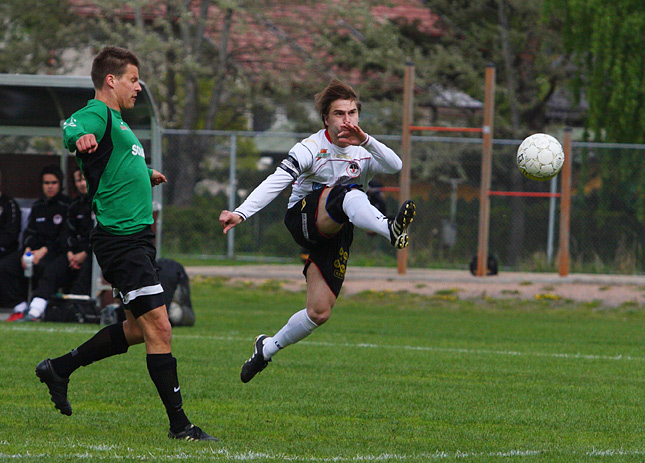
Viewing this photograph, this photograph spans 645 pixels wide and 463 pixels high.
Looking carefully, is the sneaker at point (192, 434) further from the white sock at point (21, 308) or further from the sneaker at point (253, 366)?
the white sock at point (21, 308)

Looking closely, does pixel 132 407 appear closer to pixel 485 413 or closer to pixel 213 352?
pixel 485 413

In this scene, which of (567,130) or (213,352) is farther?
(567,130)

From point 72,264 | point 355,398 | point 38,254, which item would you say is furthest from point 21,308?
point 355,398

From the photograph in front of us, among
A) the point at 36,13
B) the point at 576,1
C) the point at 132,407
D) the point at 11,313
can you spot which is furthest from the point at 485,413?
the point at 36,13

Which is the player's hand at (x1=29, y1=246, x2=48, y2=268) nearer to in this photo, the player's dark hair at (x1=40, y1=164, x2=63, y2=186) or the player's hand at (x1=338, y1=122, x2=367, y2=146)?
the player's dark hair at (x1=40, y1=164, x2=63, y2=186)

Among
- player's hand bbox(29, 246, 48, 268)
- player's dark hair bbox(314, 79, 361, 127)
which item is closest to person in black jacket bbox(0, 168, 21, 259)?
player's hand bbox(29, 246, 48, 268)

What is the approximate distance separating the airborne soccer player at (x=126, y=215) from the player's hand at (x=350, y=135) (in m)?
1.36

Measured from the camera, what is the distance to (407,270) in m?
17.7

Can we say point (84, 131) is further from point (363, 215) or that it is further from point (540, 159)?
point (540, 159)

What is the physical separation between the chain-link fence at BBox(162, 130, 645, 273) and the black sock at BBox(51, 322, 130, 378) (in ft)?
40.7

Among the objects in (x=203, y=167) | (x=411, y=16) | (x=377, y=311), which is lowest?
(x=377, y=311)

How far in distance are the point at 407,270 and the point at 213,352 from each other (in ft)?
29.9

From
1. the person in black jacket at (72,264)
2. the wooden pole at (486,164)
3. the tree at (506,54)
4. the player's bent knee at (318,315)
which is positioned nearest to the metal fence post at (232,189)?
the wooden pole at (486,164)

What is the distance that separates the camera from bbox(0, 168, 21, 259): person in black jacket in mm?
11727
